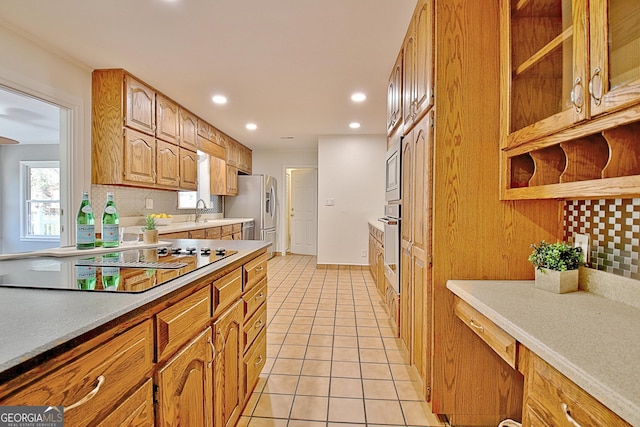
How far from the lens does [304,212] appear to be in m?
7.15

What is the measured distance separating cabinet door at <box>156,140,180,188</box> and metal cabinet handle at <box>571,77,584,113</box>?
3.59 meters

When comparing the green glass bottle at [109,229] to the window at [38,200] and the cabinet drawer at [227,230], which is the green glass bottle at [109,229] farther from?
the window at [38,200]

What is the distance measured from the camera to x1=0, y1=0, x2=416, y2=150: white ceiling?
1941mm

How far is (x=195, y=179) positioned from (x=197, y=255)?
10.1 ft

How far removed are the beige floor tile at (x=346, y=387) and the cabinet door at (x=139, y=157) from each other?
2644mm

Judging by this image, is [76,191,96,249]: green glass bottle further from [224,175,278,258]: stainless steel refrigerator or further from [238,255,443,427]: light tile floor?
[224,175,278,258]: stainless steel refrigerator

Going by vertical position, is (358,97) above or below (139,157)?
above

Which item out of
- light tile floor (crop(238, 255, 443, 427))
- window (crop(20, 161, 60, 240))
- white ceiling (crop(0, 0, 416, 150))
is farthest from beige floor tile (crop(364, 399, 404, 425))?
window (crop(20, 161, 60, 240))

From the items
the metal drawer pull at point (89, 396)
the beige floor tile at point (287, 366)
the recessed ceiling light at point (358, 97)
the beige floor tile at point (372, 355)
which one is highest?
the recessed ceiling light at point (358, 97)

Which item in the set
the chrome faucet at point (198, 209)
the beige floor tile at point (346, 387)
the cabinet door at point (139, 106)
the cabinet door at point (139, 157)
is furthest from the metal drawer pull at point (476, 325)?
the chrome faucet at point (198, 209)

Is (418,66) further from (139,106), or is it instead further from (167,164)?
(167,164)

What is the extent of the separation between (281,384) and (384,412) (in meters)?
0.65

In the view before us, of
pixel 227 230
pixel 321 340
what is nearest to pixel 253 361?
pixel 321 340

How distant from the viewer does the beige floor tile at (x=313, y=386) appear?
1.83 metres
